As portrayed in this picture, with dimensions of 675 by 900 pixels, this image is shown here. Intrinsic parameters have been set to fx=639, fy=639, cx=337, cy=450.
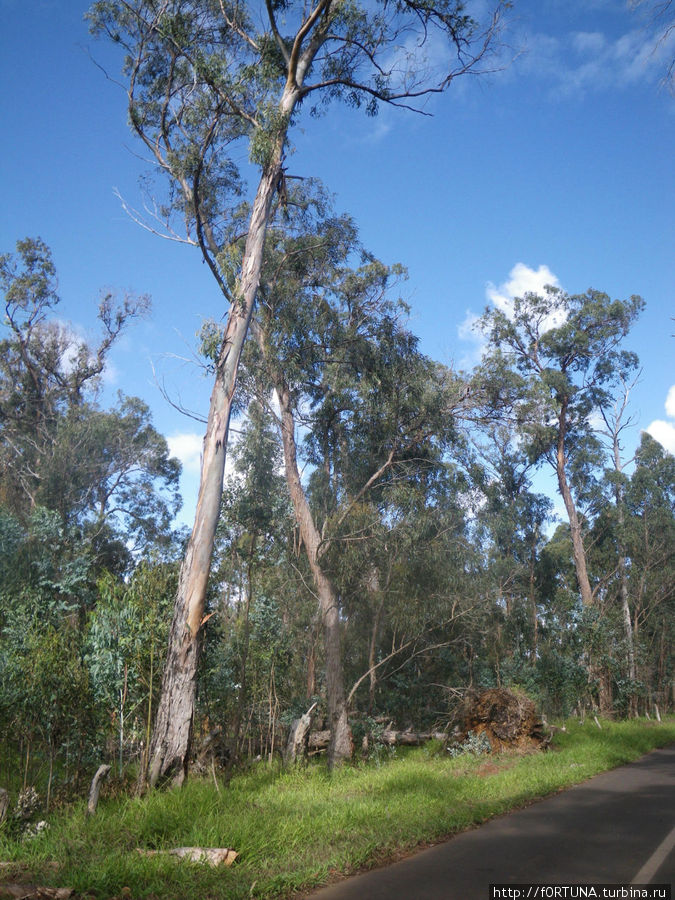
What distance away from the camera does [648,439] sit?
117ft

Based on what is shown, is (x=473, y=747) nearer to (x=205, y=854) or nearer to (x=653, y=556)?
(x=205, y=854)

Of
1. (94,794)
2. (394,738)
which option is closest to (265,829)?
(94,794)

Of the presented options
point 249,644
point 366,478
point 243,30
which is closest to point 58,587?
point 249,644

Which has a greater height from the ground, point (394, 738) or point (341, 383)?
point (341, 383)

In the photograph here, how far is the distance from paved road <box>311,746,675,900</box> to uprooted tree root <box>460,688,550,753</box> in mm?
5142

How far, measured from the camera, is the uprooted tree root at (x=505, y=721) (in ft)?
43.5

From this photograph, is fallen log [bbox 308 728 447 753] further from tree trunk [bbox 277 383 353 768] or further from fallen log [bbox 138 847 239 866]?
fallen log [bbox 138 847 239 866]

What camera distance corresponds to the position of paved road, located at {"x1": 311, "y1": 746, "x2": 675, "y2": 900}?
15.4 feet

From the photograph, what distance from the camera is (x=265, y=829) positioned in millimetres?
5840

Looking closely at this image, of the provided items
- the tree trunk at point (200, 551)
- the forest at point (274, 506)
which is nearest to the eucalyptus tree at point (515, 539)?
the forest at point (274, 506)

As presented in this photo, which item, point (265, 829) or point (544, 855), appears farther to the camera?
point (265, 829)

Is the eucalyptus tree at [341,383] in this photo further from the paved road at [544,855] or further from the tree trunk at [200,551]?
the paved road at [544,855]

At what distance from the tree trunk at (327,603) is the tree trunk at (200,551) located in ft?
17.9

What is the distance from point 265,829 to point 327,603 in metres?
9.00
